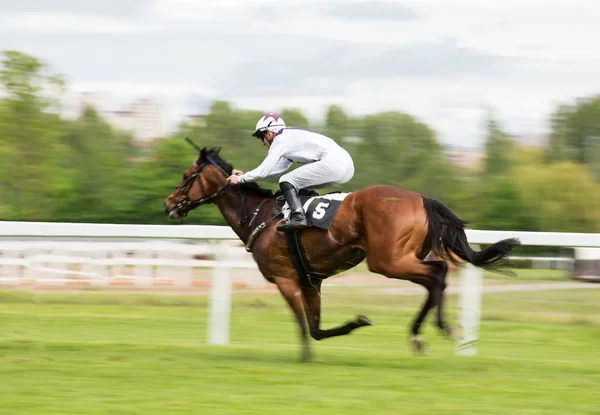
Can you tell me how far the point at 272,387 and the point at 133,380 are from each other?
92cm

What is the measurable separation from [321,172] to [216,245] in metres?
1.45

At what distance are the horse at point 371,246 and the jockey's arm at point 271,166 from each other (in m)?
0.31

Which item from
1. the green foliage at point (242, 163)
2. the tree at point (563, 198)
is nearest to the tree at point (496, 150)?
the green foliage at point (242, 163)

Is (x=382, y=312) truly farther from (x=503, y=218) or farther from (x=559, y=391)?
(x=503, y=218)

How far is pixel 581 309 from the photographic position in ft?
27.2

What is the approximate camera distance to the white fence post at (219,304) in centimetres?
807

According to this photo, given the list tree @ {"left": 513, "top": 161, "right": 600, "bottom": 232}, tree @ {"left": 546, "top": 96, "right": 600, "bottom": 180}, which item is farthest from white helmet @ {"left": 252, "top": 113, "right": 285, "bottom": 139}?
tree @ {"left": 546, "top": 96, "right": 600, "bottom": 180}

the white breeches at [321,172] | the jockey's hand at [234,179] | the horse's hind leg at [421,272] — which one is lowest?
the horse's hind leg at [421,272]

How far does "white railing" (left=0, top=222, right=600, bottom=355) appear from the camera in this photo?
300 inches

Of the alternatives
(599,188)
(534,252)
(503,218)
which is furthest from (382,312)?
(503,218)

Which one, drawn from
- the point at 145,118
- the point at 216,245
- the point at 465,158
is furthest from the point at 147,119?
Result: the point at 216,245

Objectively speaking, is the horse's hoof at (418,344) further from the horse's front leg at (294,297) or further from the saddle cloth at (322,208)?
the saddle cloth at (322,208)

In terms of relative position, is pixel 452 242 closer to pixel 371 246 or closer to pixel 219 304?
pixel 371 246

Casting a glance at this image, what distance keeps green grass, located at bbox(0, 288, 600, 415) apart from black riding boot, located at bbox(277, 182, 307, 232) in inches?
41.2
